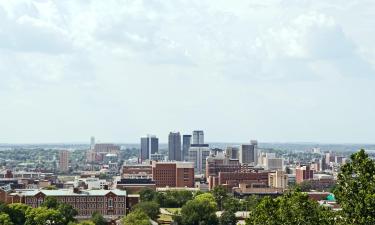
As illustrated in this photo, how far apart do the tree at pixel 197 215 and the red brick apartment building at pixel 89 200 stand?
16325 mm

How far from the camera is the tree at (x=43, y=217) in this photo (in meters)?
78.9

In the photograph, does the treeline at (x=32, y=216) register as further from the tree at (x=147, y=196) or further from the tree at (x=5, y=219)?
the tree at (x=147, y=196)

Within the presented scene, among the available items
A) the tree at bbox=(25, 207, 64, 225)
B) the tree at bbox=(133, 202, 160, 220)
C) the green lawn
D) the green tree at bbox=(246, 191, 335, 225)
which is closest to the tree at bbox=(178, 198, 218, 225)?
the tree at bbox=(133, 202, 160, 220)

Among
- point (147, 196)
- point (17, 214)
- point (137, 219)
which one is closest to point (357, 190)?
point (137, 219)

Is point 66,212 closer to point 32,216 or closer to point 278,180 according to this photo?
point 32,216

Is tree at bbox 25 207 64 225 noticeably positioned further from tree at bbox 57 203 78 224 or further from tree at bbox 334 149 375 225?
tree at bbox 334 149 375 225

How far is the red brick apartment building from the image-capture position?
106 meters

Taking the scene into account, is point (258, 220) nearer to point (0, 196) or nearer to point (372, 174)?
point (372, 174)

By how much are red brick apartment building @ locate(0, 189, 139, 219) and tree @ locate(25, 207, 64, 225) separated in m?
24.4

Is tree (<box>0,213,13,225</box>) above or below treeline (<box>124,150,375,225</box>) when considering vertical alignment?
below

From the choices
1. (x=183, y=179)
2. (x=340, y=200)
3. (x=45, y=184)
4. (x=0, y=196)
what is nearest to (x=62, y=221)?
(x=0, y=196)

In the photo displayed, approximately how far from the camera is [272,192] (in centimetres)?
13450

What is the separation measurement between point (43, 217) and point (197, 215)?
17.3 meters

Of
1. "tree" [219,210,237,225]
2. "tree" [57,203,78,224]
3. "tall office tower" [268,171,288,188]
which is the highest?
"tall office tower" [268,171,288,188]
